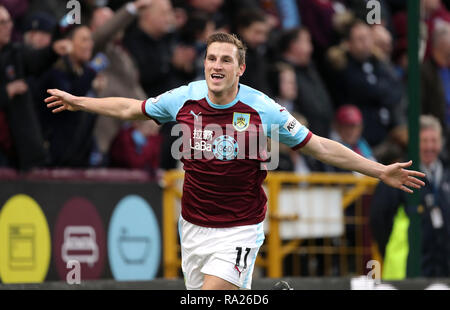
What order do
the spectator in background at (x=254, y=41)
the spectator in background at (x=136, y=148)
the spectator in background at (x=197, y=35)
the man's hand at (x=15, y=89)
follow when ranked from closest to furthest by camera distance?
1. the man's hand at (x=15, y=89)
2. the spectator in background at (x=136, y=148)
3. the spectator in background at (x=197, y=35)
4. the spectator in background at (x=254, y=41)

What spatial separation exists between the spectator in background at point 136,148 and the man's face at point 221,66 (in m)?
4.00

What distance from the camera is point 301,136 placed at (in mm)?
A: 7848

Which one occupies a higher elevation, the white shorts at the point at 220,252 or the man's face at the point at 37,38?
the man's face at the point at 37,38

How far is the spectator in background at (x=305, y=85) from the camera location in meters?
14.1

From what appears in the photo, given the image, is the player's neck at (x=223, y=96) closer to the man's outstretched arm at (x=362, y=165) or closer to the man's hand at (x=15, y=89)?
the man's outstretched arm at (x=362, y=165)

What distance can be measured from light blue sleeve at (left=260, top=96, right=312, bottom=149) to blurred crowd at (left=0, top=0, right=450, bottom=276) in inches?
125

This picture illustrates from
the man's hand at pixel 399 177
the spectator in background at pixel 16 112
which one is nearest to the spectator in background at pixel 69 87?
the spectator in background at pixel 16 112

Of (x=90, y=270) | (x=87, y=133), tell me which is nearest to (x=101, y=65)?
(x=87, y=133)

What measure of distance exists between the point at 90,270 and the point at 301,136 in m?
3.86

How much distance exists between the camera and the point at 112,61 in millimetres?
12016

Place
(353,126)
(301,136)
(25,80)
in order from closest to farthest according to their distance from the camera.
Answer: (301,136) → (25,80) → (353,126)

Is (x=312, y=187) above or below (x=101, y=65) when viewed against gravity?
below

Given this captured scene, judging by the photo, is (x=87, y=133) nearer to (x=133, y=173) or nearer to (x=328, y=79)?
(x=133, y=173)
